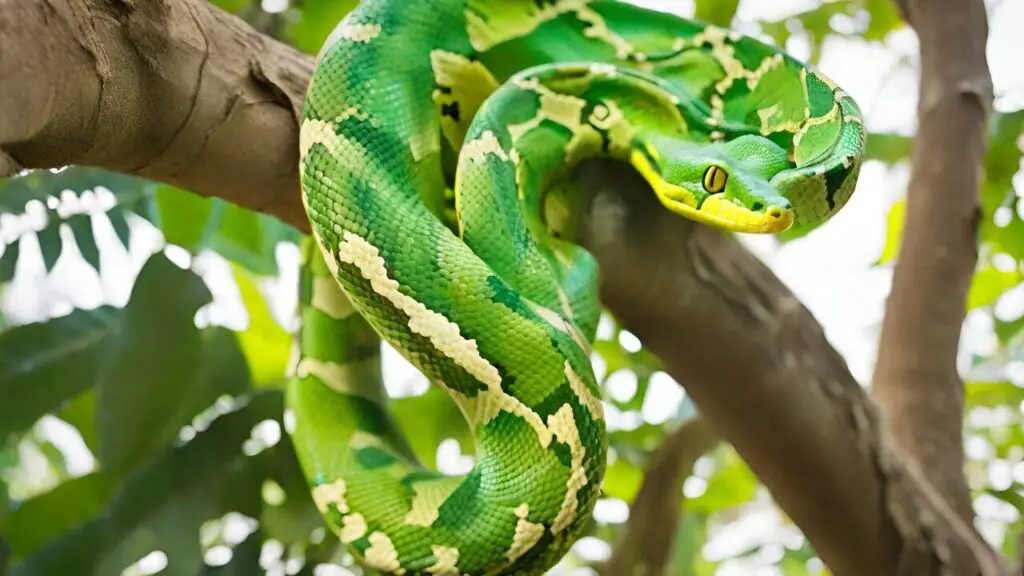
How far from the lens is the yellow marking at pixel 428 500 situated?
2.52ft

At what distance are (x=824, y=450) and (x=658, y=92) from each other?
2.03 ft

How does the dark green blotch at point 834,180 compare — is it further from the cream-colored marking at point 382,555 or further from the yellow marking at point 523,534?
the cream-colored marking at point 382,555

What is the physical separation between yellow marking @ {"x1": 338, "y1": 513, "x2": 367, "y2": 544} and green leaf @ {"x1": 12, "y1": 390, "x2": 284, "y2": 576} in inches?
10.7

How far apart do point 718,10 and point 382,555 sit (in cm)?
104

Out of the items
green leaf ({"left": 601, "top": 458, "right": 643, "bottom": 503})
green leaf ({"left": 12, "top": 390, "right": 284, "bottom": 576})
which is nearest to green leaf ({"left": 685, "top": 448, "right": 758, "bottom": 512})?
green leaf ({"left": 601, "top": 458, "right": 643, "bottom": 503})

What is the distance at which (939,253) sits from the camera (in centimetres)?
145

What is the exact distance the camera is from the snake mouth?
2.36 ft

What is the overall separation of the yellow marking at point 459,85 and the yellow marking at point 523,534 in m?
0.43

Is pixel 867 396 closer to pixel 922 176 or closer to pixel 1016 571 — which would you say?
pixel 1016 571

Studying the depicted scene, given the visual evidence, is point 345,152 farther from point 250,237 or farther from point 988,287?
point 988,287

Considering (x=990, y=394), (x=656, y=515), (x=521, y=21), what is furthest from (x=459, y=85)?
(x=990, y=394)

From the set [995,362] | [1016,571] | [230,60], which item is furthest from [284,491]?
[995,362]

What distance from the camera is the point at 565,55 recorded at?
99 centimetres

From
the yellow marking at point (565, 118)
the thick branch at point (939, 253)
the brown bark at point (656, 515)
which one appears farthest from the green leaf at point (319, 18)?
the thick branch at point (939, 253)
